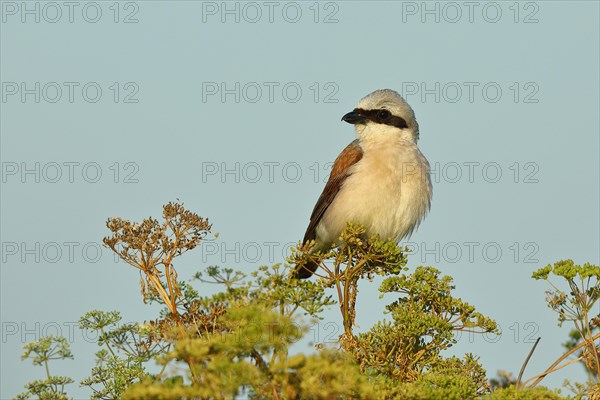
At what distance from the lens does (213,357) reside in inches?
124

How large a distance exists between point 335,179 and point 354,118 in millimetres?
735

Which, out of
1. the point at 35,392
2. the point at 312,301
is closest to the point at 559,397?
the point at 312,301

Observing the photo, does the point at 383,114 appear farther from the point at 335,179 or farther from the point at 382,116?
the point at 335,179

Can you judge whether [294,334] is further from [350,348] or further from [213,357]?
[350,348]

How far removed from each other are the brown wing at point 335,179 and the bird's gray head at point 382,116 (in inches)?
9.9

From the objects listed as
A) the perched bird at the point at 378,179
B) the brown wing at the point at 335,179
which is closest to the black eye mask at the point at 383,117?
the perched bird at the point at 378,179

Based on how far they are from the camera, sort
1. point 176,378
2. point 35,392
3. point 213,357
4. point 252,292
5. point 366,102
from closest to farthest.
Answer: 1. point 213,357
2. point 176,378
3. point 252,292
4. point 35,392
5. point 366,102

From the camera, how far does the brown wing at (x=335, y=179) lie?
9.32 m

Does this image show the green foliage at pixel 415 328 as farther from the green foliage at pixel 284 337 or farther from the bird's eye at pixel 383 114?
the bird's eye at pixel 383 114

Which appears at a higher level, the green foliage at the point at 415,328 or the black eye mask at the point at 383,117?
the black eye mask at the point at 383,117

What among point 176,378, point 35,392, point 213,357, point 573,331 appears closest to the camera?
point 213,357

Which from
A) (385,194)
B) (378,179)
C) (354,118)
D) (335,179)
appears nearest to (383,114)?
(354,118)

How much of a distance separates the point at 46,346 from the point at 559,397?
121 inches

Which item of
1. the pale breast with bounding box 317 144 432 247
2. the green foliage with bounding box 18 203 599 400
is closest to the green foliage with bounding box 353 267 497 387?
the green foliage with bounding box 18 203 599 400
